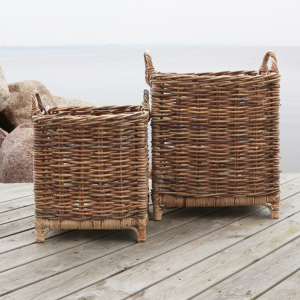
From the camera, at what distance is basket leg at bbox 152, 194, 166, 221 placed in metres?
2.15

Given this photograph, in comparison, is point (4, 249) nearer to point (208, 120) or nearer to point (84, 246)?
point (84, 246)

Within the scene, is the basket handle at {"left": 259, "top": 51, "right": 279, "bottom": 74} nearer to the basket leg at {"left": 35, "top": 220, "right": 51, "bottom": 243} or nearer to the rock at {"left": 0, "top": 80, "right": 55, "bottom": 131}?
the basket leg at {"left": 35, "top": 220, "right": 51, "bottom": 243}

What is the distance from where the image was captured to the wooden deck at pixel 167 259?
1497 millimetres

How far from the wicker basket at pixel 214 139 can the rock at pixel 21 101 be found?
2621 millimetres

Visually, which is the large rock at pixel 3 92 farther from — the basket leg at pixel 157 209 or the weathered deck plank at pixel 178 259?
the weathered deck plank at pixel 178 259

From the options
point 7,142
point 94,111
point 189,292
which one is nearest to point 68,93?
point 7,142

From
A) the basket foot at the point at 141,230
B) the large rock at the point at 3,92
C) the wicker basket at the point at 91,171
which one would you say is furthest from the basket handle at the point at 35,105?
the large rock at the point at 3,92

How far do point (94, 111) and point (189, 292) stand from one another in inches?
38.8

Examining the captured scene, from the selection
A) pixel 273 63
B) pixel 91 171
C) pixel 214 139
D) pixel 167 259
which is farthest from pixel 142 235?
pixel 273 63

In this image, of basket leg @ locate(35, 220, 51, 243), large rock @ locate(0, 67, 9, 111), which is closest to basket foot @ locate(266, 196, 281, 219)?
basket leg @ locate(35, 220, 51, 243)

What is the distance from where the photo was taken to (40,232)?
6.30 ft

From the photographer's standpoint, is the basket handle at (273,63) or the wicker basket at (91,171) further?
the basket handle at (273,63)

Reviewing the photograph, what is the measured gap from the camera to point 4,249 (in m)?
1.88

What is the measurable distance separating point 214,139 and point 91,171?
591mm
